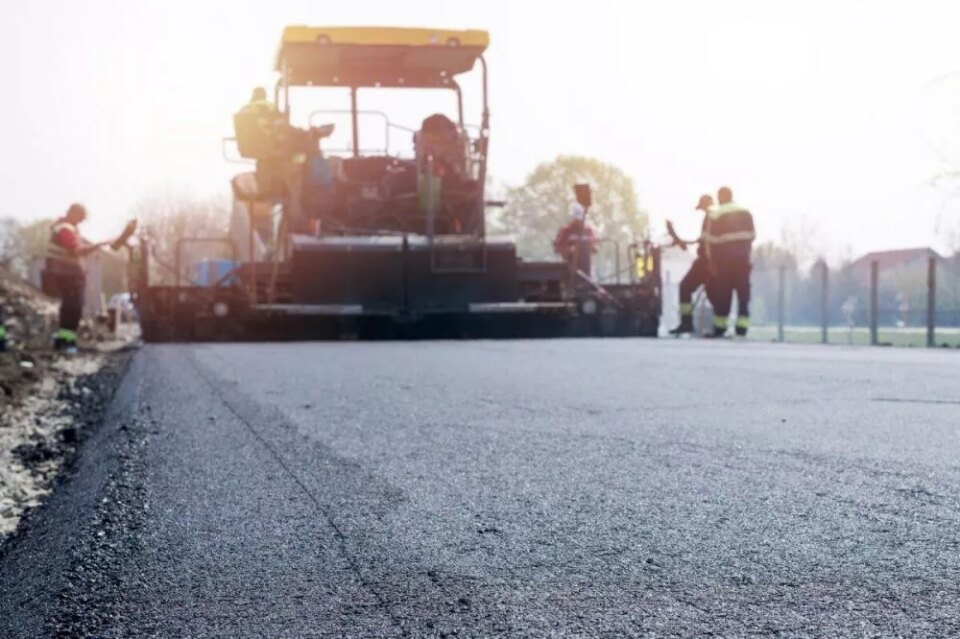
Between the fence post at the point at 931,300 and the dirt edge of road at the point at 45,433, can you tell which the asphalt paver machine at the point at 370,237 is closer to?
the dirt edge of road at the point at 45,433

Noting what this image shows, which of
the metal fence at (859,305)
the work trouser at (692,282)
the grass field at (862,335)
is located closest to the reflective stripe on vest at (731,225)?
the work trouser at (692,282)

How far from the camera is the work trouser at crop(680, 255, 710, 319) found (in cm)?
1387

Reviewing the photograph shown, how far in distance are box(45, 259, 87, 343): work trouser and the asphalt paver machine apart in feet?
3.50

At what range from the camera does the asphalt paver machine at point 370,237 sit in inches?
486

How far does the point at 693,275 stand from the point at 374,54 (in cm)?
483

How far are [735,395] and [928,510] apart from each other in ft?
9.09

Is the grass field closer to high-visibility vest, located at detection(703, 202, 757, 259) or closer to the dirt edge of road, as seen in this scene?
high-visibility vest, located at detection(703, 202, 757, 259)

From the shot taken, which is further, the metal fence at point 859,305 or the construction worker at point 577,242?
the construction worker at point 577,242

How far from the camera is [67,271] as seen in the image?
1183 centimetres

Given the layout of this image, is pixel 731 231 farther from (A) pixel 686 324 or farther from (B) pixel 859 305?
(B) pixel 859 305

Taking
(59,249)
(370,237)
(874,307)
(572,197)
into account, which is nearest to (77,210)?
(59,249)

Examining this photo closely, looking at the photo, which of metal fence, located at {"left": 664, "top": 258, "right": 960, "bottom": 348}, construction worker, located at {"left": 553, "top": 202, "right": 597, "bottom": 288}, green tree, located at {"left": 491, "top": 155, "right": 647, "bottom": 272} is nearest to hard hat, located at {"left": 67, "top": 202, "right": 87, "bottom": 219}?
construction worker, located at {"left": 553, "top": 202, "right": 597, "bottom": 288}

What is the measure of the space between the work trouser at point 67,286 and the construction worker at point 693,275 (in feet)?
23.1

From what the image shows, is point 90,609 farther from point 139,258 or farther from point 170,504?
point 139,258
